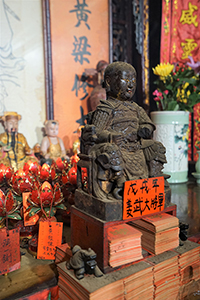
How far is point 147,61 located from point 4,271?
400 cm

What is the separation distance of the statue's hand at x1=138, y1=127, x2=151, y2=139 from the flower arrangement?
2.03 meters

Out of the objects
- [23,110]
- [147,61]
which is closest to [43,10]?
[23,110]

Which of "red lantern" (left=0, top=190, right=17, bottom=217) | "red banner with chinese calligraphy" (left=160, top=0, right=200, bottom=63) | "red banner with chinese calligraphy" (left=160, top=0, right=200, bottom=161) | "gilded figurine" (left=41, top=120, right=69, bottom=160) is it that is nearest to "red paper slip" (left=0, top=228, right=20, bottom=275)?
"red lantern" (left=0, top=190, right=17, bottom=217)

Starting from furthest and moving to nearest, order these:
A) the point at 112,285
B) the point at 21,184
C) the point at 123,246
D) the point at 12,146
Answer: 1. the point at 12,146
2. the point at 21,184
3. the point at 123,246
4. the point at 112,285

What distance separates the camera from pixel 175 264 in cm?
135

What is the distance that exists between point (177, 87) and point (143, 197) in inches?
95.8

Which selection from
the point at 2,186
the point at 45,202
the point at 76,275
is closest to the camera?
the point at 76,275

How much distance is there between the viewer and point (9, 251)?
1.36m

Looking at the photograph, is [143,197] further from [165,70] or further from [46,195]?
[165,70]

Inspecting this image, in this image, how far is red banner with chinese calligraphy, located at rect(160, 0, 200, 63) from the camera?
3969 mm

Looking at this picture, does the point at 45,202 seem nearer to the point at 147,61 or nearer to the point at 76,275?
the point at 76,275

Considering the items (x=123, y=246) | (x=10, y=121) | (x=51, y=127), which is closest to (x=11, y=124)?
(x=10, y=121)

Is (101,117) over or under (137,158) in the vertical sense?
over

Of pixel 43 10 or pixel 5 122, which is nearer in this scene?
pixel 5 122
